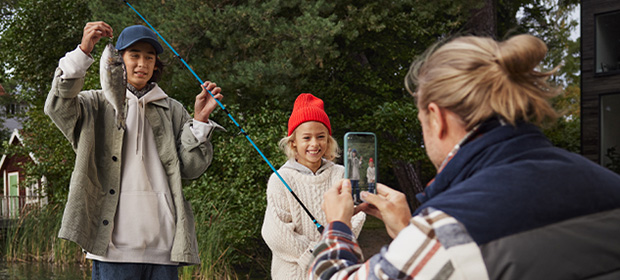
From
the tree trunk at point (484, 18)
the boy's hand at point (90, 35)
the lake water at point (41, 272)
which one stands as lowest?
the lake water at point (41, 272)

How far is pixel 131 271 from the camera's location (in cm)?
284

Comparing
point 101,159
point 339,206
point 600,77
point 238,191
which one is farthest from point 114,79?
point 600,77

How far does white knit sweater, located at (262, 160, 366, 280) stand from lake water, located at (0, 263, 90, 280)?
567cm

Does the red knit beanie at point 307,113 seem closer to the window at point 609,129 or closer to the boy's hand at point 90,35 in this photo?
the boy's hand at point 90,35

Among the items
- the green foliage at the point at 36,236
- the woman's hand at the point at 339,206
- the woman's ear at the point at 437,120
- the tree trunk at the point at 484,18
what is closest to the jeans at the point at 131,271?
the woman's hand at the point at 339,206

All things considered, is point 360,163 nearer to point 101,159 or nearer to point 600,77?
point 101,159

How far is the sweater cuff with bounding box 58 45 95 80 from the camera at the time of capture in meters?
2.68

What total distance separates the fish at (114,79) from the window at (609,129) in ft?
35.1

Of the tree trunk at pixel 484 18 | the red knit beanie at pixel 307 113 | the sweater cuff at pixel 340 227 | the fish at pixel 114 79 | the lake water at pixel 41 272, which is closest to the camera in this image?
the sweater cuff at pixel 340 227

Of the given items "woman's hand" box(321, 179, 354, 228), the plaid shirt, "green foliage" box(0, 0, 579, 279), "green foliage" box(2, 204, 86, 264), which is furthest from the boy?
"green foliage" box(2, 204, 86, 264)

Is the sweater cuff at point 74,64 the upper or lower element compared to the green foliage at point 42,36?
lower

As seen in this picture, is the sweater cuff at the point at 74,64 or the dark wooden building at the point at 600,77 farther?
the dark wooden building at the point at 600,77

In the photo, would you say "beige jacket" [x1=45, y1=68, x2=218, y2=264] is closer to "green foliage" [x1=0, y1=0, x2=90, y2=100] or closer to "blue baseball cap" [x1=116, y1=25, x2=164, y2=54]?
"blue baseball cap" [x1=116, y1=25, x2=164, y2=54]

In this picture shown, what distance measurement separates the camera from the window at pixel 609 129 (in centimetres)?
1151
